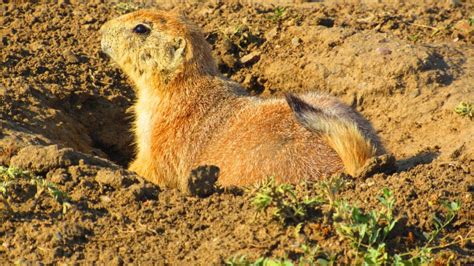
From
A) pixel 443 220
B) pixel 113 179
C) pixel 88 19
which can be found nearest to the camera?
Result: pixel 443 220

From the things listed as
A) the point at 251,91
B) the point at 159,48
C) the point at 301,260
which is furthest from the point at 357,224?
the point at 251,91

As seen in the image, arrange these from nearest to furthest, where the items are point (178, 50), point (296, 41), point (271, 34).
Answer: point (178, 50) < point (296, 41) < point (271, 34)

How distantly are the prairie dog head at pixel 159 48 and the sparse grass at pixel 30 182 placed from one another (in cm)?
226

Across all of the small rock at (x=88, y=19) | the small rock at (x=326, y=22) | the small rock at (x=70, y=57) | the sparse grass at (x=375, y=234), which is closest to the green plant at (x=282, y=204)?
the sparse grass at (x=375, y=234)

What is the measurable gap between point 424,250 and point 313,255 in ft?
1.94

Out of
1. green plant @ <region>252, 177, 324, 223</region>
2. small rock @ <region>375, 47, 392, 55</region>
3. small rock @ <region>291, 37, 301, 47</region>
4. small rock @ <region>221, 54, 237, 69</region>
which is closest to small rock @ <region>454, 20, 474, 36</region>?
small rock @ <region>375, 47, 392, 55</region>

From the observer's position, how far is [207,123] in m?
6.96

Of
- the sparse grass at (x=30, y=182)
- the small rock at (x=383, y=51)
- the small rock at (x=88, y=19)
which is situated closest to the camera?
the sparse grass at (x=30, y=182)

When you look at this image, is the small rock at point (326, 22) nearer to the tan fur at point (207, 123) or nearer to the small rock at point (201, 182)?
the tan fur at point (207, 123)

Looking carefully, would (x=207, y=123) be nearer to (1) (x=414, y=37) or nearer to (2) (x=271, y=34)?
(2) (x=271, y=34)

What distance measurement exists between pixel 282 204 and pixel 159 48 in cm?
318

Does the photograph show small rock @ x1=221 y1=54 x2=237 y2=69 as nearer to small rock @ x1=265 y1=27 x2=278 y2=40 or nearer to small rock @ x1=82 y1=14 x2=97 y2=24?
small rock @ x1=265 y1=27 x2=278 y2=40

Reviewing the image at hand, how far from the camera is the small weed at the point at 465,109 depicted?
700 centimetres

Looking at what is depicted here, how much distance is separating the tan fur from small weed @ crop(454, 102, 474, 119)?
3.18ft
